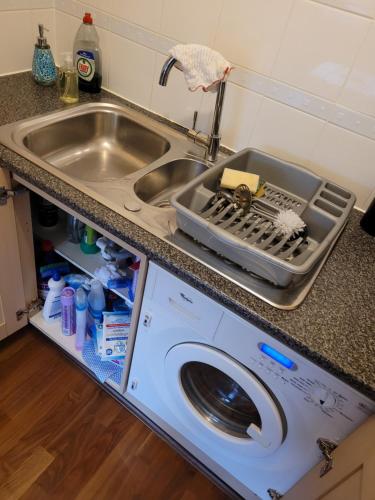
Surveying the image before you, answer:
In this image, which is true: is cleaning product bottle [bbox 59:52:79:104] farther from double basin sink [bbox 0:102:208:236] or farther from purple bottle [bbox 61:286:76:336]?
purple bottle [bbox 61:286:76:336]

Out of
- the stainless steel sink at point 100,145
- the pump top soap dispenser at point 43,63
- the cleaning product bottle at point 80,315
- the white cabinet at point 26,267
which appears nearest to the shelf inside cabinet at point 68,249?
the white cabinet at point 26,267

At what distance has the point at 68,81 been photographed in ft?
4.28

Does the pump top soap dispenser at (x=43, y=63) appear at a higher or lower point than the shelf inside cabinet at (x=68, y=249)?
higher

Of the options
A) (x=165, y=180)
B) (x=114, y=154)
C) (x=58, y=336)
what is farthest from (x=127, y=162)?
(x=58, y=336)

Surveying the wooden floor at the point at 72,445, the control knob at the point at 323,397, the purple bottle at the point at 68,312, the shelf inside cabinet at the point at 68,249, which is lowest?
the wooden floor at the point at 72,445

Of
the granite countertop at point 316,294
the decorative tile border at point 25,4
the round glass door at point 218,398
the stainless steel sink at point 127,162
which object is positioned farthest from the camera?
the decorative tile border at point 25,4

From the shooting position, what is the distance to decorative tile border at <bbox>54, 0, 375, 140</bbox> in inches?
40.5

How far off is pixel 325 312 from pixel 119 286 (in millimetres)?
716

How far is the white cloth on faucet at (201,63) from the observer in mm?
987

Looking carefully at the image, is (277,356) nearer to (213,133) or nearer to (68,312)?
(213,133)

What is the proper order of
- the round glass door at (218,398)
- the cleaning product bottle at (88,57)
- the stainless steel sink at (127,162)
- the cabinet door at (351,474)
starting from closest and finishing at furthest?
the cabinet door at (351,474) → the stainless steel sink at (127,162) → the round glass door at (218,398) → the cleaning product bottle at (88,57)

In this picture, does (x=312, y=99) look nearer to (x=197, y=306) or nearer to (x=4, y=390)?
(x=197, y=306)

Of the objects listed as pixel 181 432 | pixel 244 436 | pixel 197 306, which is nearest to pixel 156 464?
pixel 181 432

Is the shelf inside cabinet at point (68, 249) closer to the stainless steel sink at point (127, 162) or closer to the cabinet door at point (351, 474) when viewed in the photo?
the stainless steel sink at point (127, 162)
